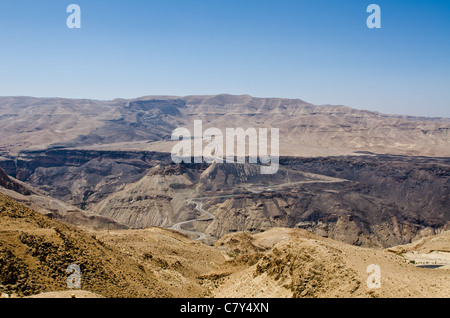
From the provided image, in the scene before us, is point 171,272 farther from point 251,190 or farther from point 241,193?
point 251,190

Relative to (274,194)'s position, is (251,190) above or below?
below
